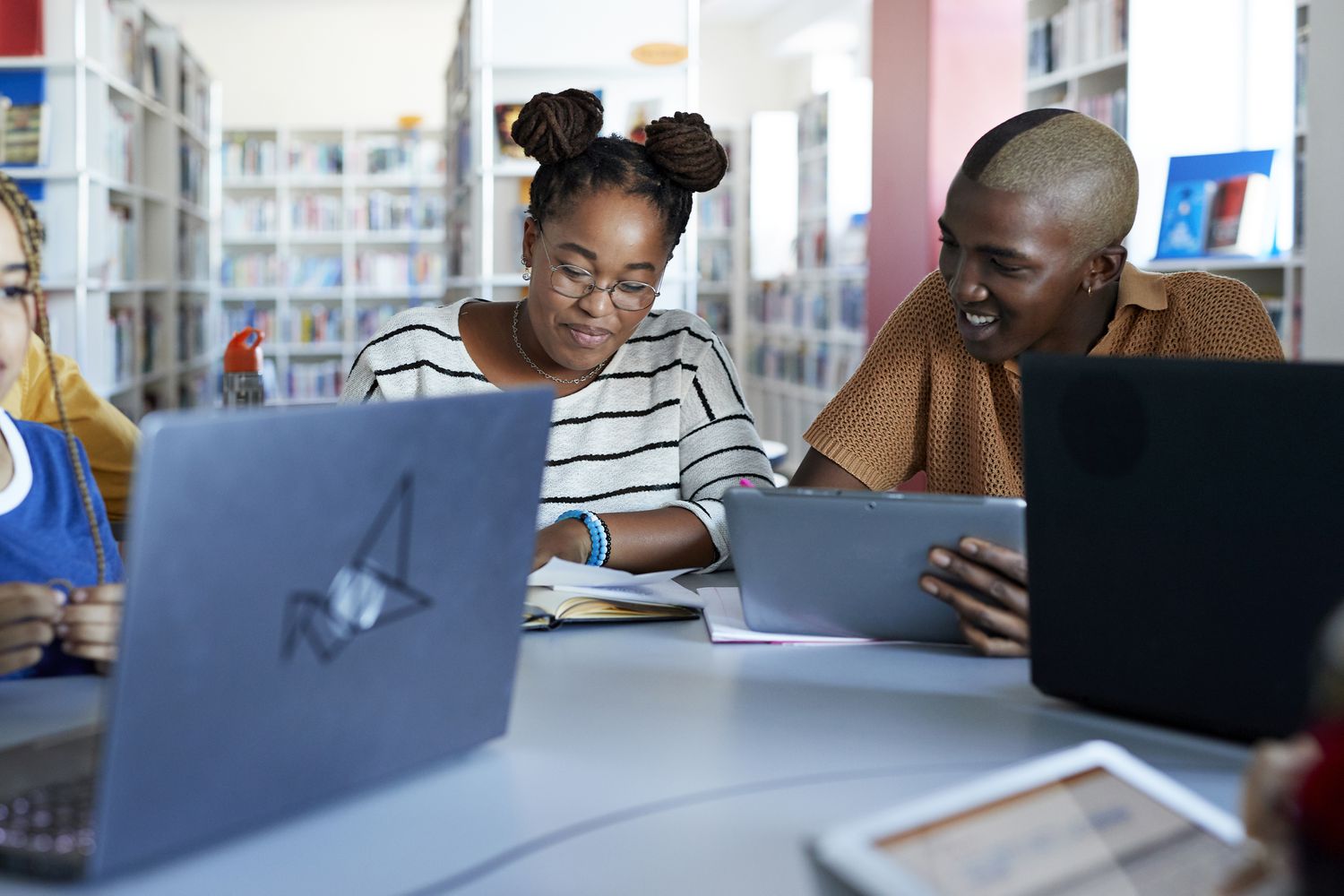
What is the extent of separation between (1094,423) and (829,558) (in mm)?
308

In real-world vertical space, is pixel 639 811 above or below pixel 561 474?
below

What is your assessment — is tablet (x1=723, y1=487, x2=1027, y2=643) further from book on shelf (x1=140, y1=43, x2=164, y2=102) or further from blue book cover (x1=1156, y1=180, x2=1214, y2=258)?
book on shelf (x1=140, y1=43, x2=164, y2=102)

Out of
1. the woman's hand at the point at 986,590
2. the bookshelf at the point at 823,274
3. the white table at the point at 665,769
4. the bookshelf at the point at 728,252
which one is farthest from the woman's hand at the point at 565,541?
the bookshelf at the point at 728,252

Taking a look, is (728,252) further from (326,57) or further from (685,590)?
(685,590)

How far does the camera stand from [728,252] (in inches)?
337

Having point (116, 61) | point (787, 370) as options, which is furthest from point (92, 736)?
point (787, 370)

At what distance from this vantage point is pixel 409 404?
0.64m

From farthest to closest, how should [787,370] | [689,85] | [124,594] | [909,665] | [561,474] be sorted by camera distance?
[787,370] → [689,85] → [561,474] → [909,665] → [124,594]

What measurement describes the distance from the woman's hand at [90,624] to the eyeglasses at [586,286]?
0.82 meters

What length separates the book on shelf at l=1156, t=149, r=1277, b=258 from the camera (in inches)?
137

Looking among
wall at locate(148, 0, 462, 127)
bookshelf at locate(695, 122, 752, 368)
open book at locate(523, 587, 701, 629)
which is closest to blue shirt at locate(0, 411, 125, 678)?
open book at locate(523, 587, 701, 629)

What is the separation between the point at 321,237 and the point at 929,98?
5.81 metres

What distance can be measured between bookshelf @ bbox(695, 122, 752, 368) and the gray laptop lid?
297 inches

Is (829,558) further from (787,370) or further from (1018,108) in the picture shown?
(787,370)
